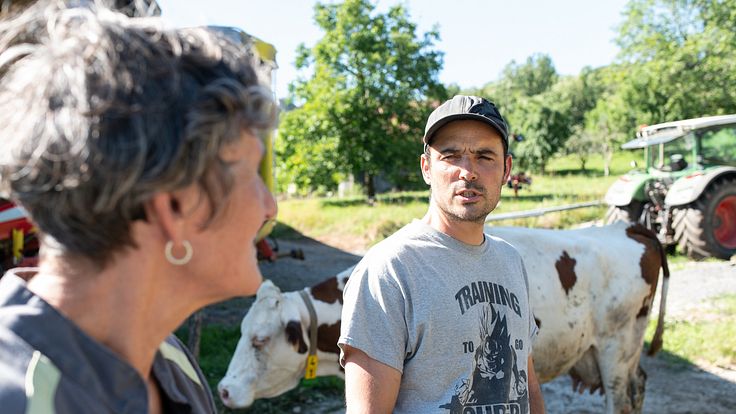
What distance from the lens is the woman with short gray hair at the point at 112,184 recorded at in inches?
35.5

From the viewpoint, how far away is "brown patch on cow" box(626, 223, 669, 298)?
4.84 meters

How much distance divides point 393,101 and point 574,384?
17.7 m

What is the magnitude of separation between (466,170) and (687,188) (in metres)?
9.67

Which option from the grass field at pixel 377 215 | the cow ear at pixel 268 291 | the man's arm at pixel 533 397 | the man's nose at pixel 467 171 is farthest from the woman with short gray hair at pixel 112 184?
the grass field at pixel 377 215

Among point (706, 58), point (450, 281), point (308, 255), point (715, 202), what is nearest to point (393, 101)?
point (308, 255)

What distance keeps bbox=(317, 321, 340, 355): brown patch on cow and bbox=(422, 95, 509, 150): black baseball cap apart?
2.38 meters

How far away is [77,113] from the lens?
0.90 meters

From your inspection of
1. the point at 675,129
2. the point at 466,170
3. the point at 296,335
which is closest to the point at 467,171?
the point at 466,170

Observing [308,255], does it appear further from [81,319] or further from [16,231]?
[81,319]

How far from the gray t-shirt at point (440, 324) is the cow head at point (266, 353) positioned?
2.31 meters

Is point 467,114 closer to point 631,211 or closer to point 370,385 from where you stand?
point 370,385

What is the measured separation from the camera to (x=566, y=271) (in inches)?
175

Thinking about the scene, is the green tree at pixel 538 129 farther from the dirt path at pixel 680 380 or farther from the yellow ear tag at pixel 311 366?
the yellow ear tag at pixel 311 366

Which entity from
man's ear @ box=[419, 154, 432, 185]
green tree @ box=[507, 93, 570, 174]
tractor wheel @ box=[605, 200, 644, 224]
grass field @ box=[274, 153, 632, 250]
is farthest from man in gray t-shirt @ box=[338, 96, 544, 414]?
green tree @ box=[507, 93, 570, 174]
